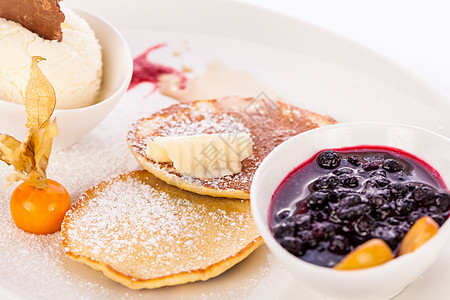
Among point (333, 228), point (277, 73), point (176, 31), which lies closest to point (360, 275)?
point (333, 228)

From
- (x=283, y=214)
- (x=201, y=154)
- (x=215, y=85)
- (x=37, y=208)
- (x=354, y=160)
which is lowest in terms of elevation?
(x=37, y=208)

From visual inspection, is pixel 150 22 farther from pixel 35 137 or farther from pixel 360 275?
pixel 360 275

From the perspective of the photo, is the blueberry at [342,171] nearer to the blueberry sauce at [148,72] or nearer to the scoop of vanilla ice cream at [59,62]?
the scoop of vanilla ice cream at [59,62]

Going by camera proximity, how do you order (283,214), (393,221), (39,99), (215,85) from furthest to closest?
(215,85)
(39,99)
(283,214)
(393,221)

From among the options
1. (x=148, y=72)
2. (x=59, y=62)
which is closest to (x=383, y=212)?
(x=59, y=62)

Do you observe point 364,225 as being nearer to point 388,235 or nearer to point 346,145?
point 388,235

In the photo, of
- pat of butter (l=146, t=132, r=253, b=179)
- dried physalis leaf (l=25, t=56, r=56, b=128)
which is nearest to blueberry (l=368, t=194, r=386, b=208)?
pat of butter (l=146, t=132, r=253, b=179)
